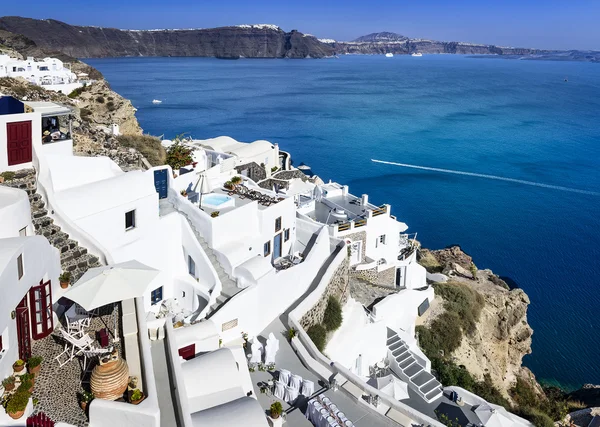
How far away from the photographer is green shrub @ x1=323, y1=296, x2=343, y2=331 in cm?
1902

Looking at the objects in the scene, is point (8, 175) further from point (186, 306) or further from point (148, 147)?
point (148, 147)

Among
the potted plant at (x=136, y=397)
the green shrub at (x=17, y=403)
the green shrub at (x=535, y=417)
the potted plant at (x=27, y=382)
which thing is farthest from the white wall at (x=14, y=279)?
the green shrub at (x=535, y=417)

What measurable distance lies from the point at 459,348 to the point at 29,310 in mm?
20766

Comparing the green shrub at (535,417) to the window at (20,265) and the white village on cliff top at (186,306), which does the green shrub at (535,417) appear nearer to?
the white village on cliff top at (186,306)

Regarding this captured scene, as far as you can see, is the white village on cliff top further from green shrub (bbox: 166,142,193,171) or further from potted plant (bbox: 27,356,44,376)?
green shrub (bbox: 166,142,193,171)

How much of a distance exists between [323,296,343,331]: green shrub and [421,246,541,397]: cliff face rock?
829cm

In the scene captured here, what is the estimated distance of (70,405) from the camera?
8805 mm

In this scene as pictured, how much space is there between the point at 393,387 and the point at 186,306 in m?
7.57

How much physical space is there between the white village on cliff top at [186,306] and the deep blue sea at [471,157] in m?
17.8

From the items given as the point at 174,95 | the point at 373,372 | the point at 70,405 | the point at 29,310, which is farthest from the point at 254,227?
the point at 174,95

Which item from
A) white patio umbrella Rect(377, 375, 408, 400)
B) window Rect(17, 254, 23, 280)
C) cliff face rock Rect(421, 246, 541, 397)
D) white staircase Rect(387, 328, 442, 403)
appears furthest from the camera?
cliff face rock Rect(421, 246, 541, 397)

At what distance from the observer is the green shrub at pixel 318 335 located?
17719 millimetres

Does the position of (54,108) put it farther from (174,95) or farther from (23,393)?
(174,95)

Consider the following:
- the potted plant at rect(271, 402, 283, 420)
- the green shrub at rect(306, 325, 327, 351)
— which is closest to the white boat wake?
the green shrub at rect(306, 325, 327, 351)
